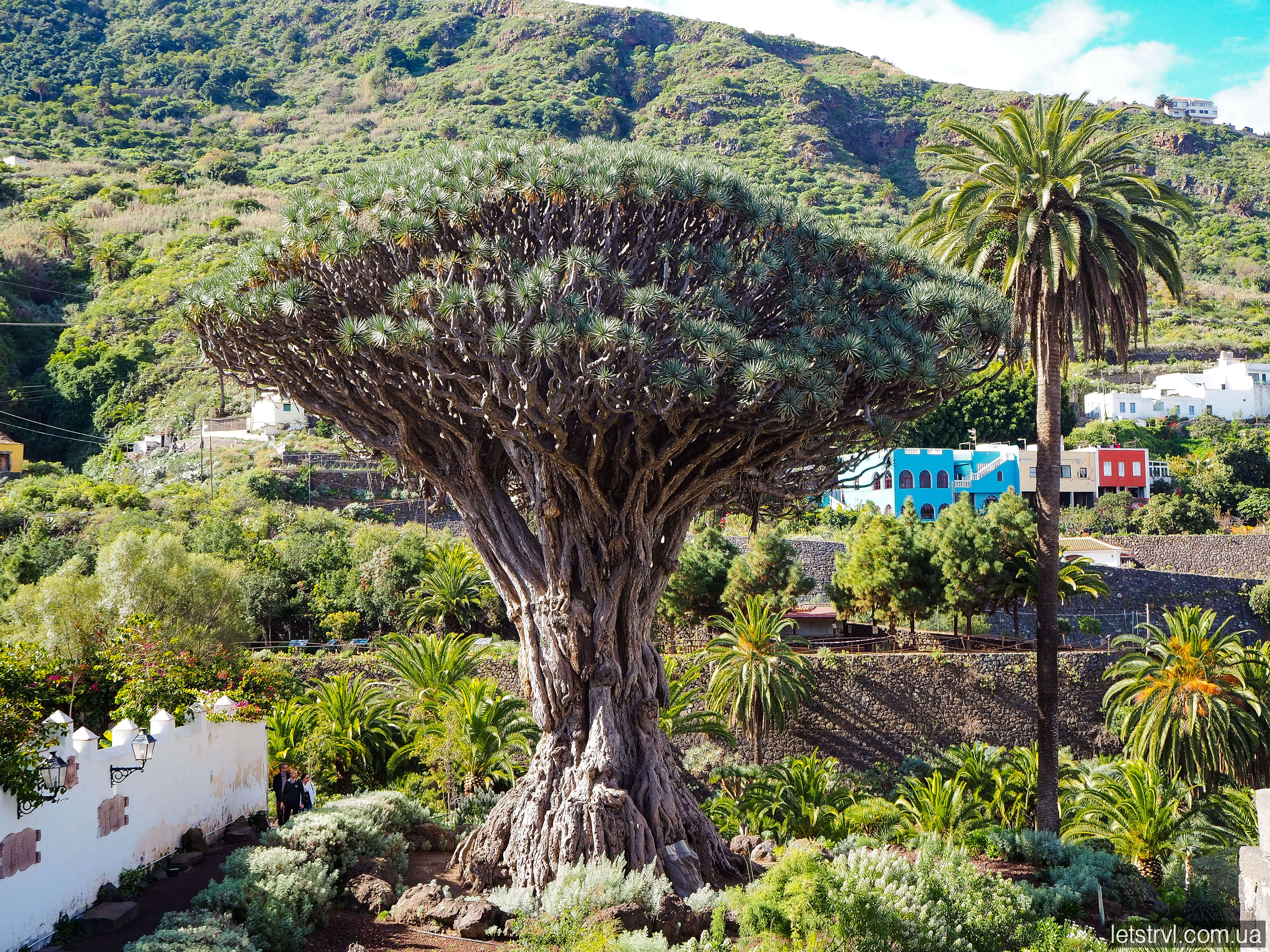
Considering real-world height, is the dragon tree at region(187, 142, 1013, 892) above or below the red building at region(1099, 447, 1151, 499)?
above

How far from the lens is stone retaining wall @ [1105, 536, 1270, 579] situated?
38469mm

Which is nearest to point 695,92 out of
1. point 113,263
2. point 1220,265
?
point 1220,265

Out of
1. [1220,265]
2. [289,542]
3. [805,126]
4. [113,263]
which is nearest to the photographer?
[289,542]

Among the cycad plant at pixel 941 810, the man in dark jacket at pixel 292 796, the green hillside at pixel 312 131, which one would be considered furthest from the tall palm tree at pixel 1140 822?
the green hillside at pixel 312 131

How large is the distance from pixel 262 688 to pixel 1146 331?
14674 mm

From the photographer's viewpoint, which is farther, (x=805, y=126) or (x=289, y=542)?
(x=805, y=126)

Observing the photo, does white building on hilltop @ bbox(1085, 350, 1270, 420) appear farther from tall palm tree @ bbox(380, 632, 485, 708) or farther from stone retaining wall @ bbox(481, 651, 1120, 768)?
tall palm tree @ bbox(380, 632, 485, 708)

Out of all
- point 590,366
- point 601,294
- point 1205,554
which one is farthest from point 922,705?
point 1205,554

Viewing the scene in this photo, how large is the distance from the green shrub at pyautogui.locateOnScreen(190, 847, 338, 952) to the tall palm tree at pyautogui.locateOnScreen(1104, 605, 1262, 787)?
1400 centimetres

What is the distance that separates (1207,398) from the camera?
61.5 metres

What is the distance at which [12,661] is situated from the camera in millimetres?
9750

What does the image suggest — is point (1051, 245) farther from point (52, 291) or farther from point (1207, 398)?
point (52, 291)

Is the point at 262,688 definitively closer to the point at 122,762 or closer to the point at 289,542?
the point at 122,762

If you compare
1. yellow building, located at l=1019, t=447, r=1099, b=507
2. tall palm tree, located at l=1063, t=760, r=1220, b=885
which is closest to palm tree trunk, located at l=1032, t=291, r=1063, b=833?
tall palm tree, located at l=1063, t=760, r=1220, b=885
